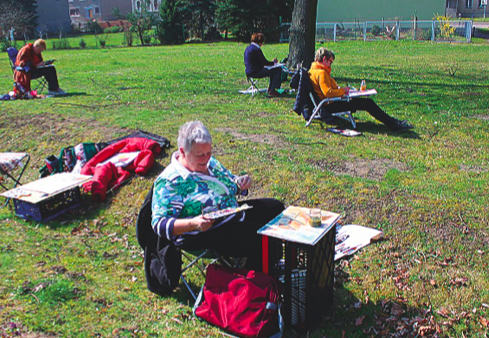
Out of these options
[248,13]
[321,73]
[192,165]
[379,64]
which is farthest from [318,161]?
[248,13]

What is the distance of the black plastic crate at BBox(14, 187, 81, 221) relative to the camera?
6.03 metres

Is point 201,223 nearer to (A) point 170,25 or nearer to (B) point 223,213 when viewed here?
(B) point 223,213

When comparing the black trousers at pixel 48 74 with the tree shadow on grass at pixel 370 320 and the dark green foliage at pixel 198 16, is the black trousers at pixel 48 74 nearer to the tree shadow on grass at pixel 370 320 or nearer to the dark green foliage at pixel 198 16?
the tree shadow on grass at pixel 370 320

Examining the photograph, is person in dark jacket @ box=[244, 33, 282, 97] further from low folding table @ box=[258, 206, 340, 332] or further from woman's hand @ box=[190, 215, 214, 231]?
woman's hand @ box=[190, 215, 214, 231]

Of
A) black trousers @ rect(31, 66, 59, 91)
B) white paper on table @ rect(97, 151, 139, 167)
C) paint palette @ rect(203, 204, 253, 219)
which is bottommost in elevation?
white paper on table @ rect(97, 151, 139, 167)

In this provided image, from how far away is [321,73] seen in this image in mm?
7973

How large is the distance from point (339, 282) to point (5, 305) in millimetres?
2799

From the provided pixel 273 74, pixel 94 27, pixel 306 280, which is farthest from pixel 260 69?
pixel 94 27

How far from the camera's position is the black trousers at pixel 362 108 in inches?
309

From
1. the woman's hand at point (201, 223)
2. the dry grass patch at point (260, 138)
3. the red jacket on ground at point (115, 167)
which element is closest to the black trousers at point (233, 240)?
the woman's hand at point (201, 223)

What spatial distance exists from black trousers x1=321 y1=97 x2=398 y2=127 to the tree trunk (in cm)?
426

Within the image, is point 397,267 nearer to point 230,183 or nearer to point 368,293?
point 368,293

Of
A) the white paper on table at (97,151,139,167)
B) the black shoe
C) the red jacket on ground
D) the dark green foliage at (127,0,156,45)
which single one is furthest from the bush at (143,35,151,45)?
the black shoe

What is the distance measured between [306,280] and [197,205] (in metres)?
1.00
